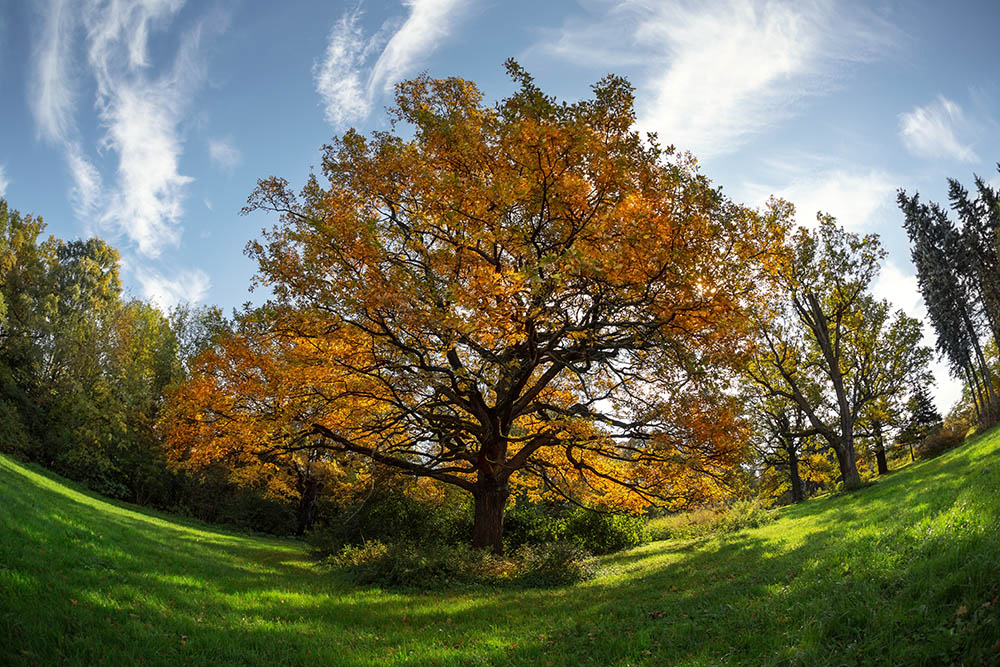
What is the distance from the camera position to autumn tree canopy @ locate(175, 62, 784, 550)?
10180 mm

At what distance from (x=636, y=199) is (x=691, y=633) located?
8.27 m

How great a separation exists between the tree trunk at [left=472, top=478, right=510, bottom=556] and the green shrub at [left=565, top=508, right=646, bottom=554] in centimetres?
739

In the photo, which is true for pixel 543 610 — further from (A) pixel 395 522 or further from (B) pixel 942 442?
(B) pixel 942 442

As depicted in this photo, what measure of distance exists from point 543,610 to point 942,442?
3621cm

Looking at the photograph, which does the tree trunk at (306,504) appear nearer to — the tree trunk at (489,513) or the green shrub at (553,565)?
the tree trunk at (489,513)

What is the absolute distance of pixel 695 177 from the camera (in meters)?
10.8

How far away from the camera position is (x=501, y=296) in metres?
10.1

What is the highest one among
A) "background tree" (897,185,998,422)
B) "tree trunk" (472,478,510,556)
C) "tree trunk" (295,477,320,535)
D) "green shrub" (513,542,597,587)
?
"background tree" (897,185,998,422)

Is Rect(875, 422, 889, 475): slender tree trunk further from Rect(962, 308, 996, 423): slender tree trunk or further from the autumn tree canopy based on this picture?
the autumn tree canopy

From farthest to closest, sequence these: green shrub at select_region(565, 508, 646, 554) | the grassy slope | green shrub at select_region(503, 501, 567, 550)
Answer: green shrub at select_region(565, 508, 646, 554) < green shrub at select_region(503, 501, 567, 550) < the grassy slope

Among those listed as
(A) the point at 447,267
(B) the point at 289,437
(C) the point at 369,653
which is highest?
(A) the point at 447,267

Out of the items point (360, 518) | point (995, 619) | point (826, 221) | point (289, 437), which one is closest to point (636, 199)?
point (995, 619)

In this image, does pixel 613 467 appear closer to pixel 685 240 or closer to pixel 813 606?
pixel 685 240

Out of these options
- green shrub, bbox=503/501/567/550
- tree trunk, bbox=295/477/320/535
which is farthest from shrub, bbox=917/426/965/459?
tree trunk, bbox=295/477/320/535
